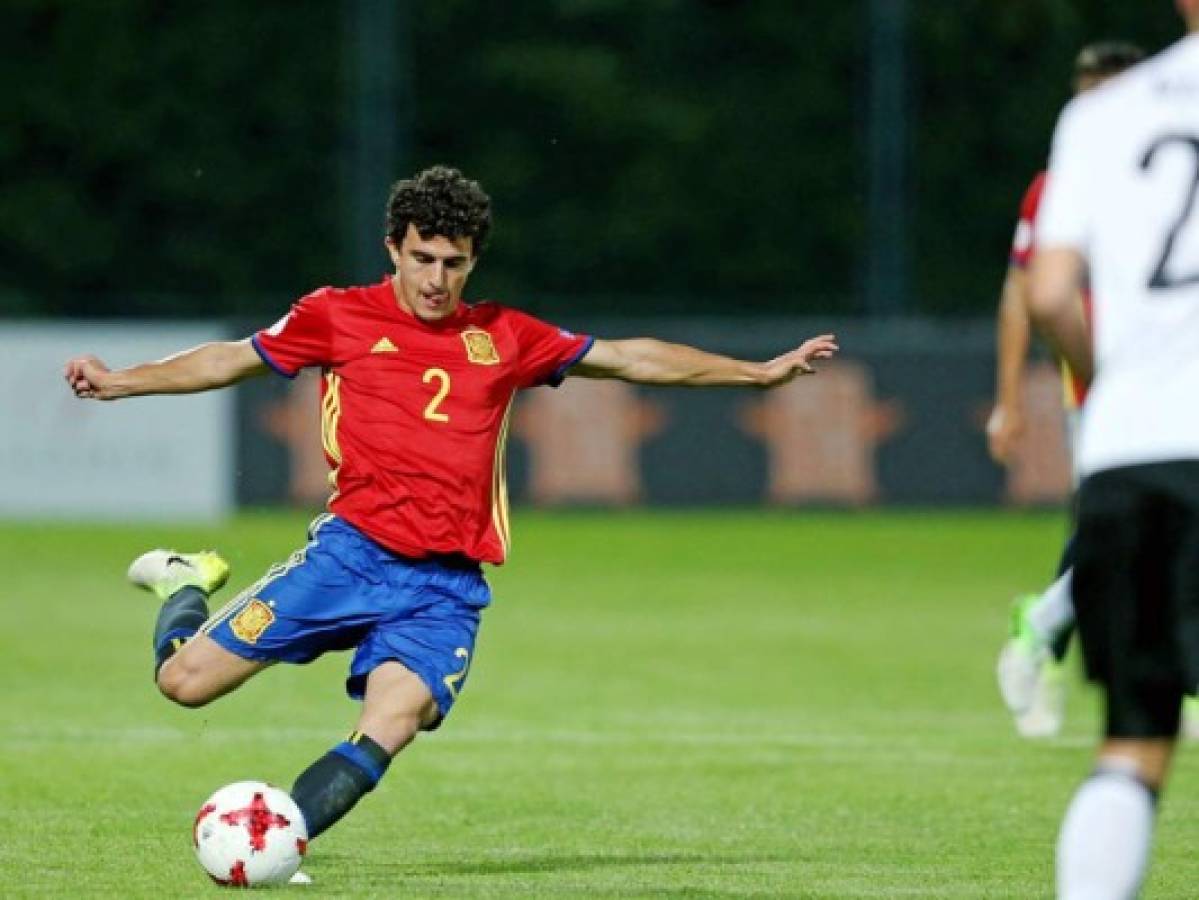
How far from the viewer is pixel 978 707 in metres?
12.1

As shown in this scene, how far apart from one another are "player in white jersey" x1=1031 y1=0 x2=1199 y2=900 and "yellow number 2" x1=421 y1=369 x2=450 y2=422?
9.04ft

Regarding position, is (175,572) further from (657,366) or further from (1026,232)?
(1026,232)

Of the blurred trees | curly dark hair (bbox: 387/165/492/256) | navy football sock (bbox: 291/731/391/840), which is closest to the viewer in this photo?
navy football sock (bbox: 291/731/391/840)

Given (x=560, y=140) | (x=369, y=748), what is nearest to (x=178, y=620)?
(x=369, y=748)

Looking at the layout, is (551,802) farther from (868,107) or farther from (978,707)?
(868,107)

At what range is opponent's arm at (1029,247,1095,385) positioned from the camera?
5.24 metres

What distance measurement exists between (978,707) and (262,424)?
1386 centimetres

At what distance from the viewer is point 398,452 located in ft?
25.3

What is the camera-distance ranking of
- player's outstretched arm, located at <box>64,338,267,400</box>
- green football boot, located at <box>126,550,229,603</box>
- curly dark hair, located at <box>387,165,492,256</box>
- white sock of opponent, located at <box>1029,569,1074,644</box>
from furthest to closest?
white sock of opponent, located at <box>1029,569,1074,644</box>, green football boot, located at <box>126,550,229,603</box>, player's outstretched arm, located at <box>64,338,267,400</box>, curly dark hair, located at <box>387,165,492,256</box>

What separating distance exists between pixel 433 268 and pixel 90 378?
37.5 inches

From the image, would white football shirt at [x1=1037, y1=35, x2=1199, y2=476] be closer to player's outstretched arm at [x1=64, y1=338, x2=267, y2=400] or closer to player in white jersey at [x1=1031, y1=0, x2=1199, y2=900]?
player in white jersey at [x1=1031, y1=0, x2=1199, y2=900]

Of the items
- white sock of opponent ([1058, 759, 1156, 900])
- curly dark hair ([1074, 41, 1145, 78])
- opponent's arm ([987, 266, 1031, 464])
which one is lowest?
white sock of opponent ([1058, 759, 1156, 900])

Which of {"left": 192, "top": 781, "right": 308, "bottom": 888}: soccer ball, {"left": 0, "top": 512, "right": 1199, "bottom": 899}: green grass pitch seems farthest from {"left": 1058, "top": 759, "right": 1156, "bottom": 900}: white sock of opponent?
{"left": 192, "top": 781, "right": 308, "bottom": 888}: soccer ball

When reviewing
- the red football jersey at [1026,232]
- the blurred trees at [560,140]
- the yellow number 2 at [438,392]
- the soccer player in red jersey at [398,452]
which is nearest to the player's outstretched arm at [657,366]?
the soccer player in red jersey at [398,452]
